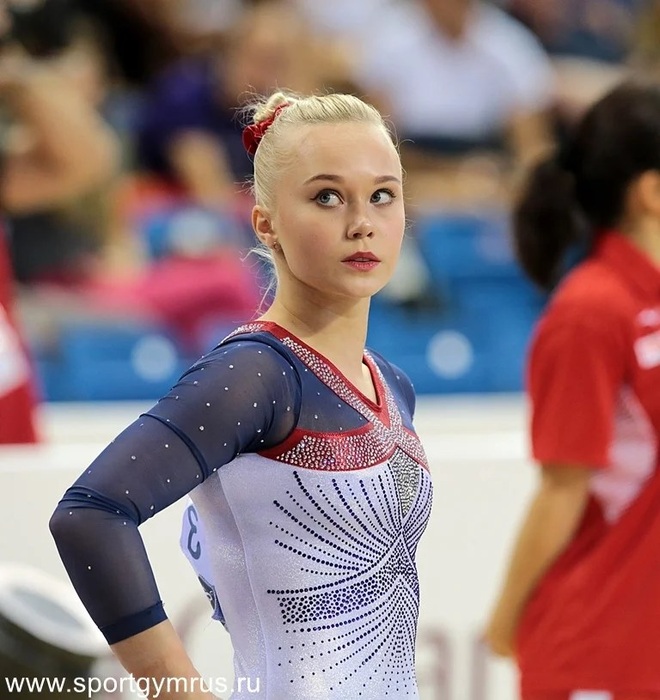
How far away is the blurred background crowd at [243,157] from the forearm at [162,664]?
10.4ft

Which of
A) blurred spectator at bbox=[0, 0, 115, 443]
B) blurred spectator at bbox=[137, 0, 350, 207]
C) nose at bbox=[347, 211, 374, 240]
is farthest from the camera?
blurred spectator at bbox=[137, 0, 350, 207]

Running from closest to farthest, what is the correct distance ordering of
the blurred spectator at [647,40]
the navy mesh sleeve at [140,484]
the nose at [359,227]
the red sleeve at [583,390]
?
the navy mesh sleeve at [140,484] < the nose at [359,227] < the red sleeve at [583,390] < the blurred spectator at [647,40]

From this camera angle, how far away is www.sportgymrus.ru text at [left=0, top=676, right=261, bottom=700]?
154 centimetres

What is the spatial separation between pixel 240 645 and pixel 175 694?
0.26 meters

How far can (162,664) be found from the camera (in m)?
1.54

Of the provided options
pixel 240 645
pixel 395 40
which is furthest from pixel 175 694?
pixel 395 40

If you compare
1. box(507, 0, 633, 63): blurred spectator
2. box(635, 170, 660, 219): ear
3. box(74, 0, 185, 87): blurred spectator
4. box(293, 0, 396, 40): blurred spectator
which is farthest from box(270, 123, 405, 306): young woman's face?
box(507, 0, 633, 63): blurred spectator

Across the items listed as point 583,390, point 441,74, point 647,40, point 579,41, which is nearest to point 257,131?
point 583,390

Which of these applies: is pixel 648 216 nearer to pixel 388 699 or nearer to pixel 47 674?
pixel 388 699

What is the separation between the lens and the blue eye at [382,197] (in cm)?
176

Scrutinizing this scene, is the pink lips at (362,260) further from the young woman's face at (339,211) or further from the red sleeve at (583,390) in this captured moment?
the red sleeve at (583,390)

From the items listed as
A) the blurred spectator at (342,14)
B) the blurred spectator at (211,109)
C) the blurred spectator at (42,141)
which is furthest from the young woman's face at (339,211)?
the blurred spectator at (342,14)

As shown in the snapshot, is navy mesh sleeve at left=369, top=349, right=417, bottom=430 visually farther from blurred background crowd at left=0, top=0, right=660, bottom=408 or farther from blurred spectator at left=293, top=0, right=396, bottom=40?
blurred spectator at left=293, top=0, right=396, bottom=40

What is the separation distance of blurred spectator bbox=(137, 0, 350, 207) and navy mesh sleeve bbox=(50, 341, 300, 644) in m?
4.12
